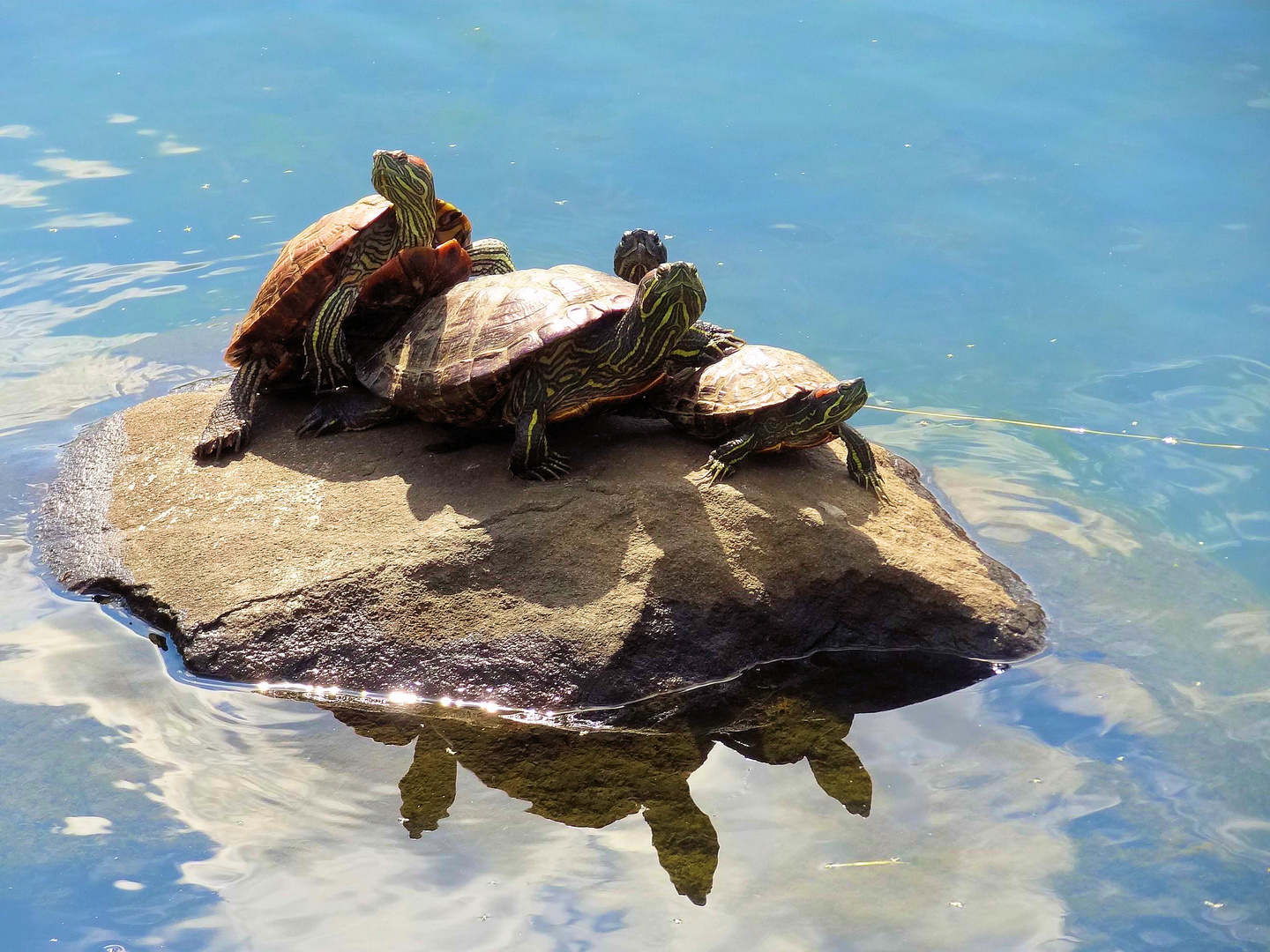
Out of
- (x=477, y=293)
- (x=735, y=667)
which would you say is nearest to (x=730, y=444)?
(x=735, y=667)

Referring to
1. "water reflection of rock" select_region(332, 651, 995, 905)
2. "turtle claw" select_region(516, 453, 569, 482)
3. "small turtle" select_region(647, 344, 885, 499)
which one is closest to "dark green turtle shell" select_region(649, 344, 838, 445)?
"small turtle" select_region(647, 344, 885, 499)

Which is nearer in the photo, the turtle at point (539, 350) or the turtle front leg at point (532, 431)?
the turtle at point (539, 350)

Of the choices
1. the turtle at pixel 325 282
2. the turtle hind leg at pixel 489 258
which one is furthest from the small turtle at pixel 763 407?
the turtle hind leg at pixel 489 258

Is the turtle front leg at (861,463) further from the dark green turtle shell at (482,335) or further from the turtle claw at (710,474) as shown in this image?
the dark green turtle shell at (482,335)

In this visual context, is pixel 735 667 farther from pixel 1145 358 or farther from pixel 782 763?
pixel 1145 358

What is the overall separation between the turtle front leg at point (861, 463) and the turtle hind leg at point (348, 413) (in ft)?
5.73

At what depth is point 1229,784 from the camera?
3527mm

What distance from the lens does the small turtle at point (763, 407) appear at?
397 cm

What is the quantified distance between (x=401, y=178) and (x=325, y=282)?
0.52 m

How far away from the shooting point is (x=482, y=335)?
13.2ft

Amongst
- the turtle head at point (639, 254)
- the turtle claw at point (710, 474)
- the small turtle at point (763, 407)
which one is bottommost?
the turtle claw at point (710, 474)

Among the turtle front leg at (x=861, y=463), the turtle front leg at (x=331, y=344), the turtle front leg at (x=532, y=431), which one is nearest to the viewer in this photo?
the turtle front leg at (x=532, y=431)

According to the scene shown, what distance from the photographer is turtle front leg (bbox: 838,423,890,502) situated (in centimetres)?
423

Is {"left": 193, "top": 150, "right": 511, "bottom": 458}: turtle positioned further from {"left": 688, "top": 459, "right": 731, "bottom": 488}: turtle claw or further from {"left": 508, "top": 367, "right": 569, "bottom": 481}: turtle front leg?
{"left": 688, "top": 459, "right": 731, "bottom": 488}: turtle claw
